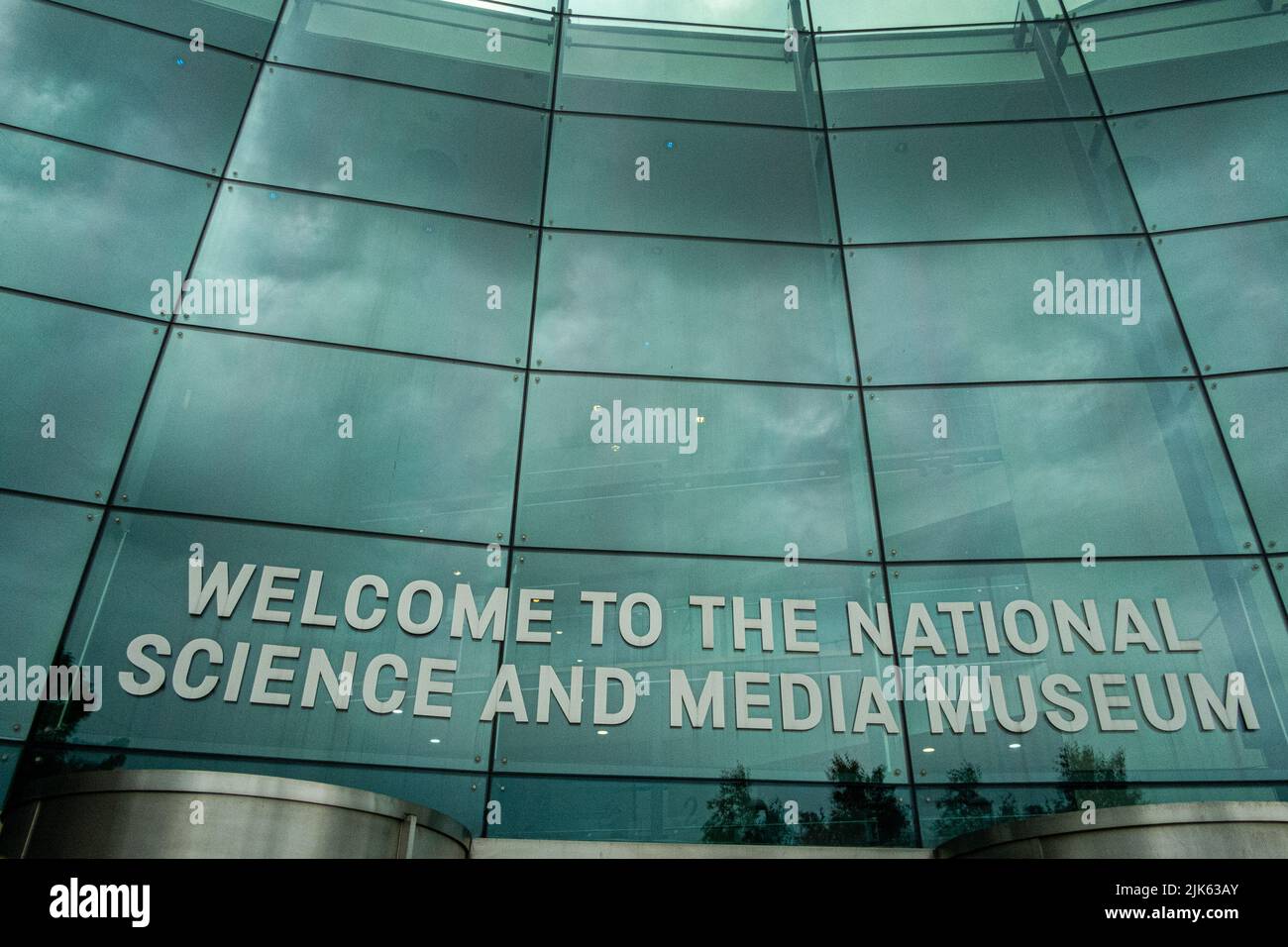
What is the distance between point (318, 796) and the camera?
18.8 feet

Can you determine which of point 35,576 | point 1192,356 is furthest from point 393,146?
point 1192,356

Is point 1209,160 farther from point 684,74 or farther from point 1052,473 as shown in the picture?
point 684,74

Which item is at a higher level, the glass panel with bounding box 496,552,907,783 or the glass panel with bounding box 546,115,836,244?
the glass panel with bounding box 546,115,836,244

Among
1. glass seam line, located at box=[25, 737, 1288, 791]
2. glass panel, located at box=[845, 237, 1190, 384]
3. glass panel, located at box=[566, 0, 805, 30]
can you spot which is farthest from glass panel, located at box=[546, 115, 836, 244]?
glass seam line, located at box=[25, 737, 1288, 791]

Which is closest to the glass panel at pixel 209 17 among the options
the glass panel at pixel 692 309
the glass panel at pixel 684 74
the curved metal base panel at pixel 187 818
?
the glass panel at pixel 684 74

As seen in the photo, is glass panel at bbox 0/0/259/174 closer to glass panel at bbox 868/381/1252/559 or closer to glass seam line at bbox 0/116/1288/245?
glass seam line at bbox 0/116/1288/245

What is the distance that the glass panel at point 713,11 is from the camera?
1232cm

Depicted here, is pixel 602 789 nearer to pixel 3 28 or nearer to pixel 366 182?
pixel 366 182

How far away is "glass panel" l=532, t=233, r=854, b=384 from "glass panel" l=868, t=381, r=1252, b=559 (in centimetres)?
111

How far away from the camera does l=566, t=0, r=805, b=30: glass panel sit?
1232cm

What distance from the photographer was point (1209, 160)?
11.0 metres

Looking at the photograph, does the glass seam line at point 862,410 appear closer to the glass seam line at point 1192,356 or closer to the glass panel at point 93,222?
the glass seam line at point 1192,356

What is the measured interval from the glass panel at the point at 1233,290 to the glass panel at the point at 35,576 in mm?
10672
